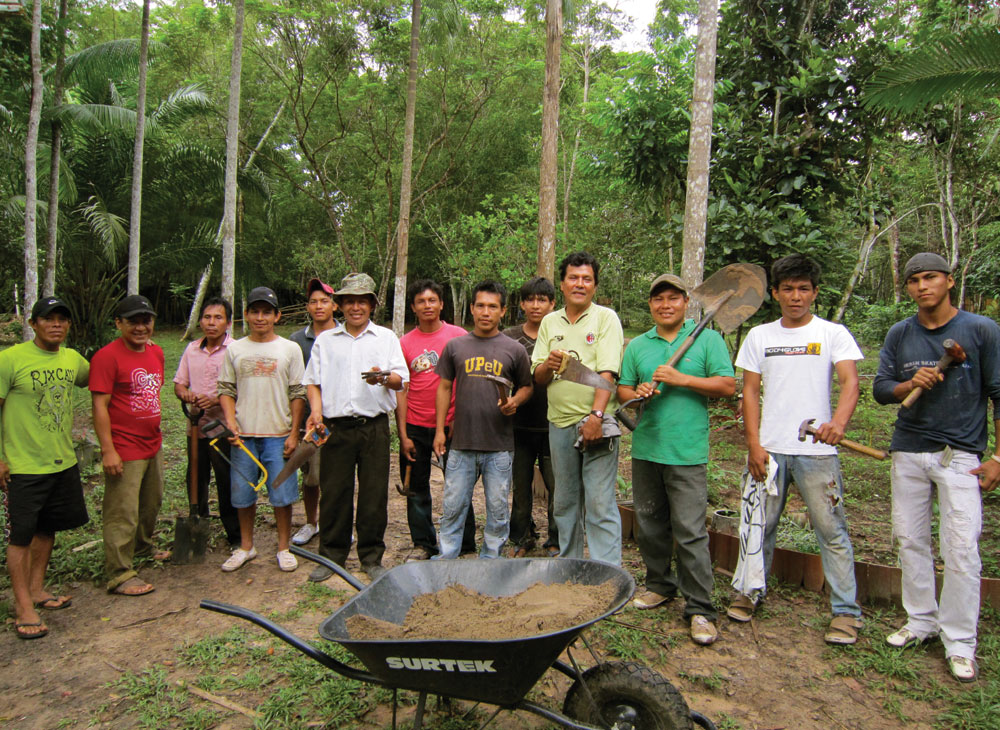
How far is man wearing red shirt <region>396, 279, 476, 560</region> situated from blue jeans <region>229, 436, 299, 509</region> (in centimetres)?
76

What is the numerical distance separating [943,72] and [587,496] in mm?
3139

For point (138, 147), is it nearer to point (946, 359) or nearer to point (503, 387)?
point (503, 387)

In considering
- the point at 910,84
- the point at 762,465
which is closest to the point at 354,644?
the point at 762,465

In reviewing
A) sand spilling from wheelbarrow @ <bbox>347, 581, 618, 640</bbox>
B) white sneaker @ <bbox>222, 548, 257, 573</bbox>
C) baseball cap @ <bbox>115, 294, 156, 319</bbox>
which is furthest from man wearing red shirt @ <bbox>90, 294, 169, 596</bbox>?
sand spilling from wheelbarrow @ <bbox>347, 581, 618, 640</bbox>

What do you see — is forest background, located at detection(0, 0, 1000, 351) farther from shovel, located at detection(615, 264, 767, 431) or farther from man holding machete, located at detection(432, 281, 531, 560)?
man holding machete, located at detection(432, 281, 531, 560)

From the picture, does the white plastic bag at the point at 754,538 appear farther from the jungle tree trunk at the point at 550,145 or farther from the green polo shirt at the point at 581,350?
the jungle tree trunk at the point at 550,145

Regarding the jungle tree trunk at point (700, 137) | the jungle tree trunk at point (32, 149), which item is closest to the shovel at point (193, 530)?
the jungle tree trunk at point (700, 137)

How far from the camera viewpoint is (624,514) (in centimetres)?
467

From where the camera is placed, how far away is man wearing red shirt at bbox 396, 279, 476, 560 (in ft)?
13.9

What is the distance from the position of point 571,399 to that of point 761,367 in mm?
999

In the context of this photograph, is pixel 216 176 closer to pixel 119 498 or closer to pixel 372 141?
pixel 372 141

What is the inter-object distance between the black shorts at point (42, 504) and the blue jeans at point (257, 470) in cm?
83

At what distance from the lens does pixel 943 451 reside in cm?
299

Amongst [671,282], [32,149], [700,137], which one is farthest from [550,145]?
[32,149]
